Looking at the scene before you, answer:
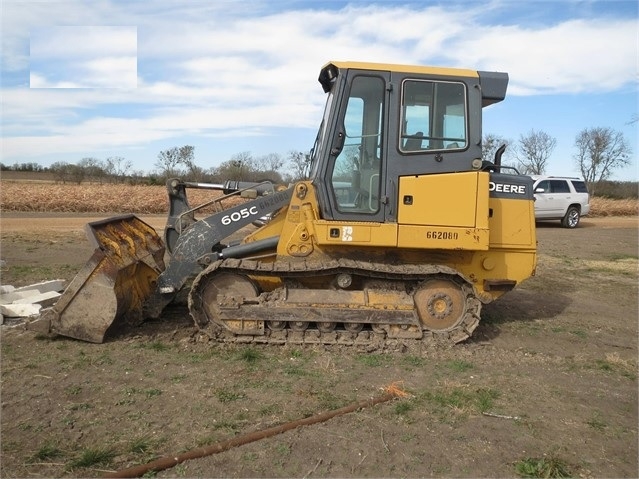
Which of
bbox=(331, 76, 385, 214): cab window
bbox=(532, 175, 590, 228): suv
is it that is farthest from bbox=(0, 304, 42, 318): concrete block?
bbox=(532, 175, 590, 228): suv

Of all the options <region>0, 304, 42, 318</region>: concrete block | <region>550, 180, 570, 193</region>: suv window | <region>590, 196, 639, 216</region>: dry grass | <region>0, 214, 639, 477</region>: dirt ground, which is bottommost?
<region>0, 214, 639, 477</region>: dirt ground

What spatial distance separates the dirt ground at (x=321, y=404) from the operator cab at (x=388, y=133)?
179cm

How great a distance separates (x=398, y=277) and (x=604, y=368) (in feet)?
8.06

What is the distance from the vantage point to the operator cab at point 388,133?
6.06 metres

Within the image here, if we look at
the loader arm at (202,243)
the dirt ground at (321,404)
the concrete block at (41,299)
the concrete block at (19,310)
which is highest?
the loader arm at (202,243)

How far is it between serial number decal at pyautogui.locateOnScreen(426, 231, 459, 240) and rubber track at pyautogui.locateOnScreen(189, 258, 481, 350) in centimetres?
35

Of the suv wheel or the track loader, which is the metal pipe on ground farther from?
the suv wheel

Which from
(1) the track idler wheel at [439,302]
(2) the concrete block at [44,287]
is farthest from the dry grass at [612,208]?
(2) the concrete block at [44,287]

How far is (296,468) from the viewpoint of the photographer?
3.57 metres

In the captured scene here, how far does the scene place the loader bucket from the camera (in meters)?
5.75

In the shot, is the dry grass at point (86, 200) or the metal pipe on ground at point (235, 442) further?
the dry grass at point (86, 200)

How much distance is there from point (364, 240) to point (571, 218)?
19.9 meters

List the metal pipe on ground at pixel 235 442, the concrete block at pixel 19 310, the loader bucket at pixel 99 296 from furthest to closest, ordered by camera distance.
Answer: the concrete block at pixel 19 310 < the loader bucket at pixel 99 296 < the metal pipe on ground at pixel 235 442

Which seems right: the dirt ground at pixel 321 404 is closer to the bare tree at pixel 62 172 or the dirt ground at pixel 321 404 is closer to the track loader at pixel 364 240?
A: the track loader at pixel 364 240
